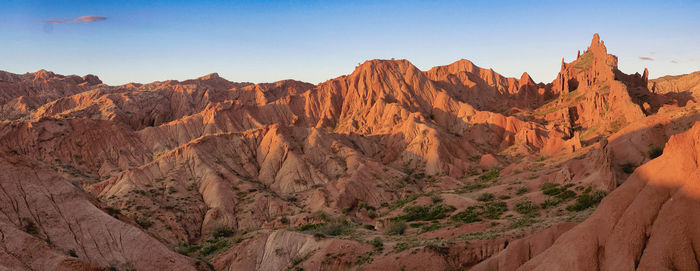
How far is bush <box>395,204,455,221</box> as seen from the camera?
53081mm

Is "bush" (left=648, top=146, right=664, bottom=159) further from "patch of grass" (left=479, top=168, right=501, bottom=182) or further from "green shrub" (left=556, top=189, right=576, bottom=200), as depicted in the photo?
"patch of grass" (left=479, top=168, right=501, bottom=182)

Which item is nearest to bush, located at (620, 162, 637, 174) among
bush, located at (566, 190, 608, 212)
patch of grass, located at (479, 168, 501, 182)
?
bush, located at (566, 190, 608, 212)

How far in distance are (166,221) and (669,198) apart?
2519 inches

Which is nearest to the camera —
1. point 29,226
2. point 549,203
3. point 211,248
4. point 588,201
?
point 29,226

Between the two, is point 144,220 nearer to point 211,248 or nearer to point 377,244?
point 211,248

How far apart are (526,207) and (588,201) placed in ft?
21.3

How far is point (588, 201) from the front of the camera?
3950 cm

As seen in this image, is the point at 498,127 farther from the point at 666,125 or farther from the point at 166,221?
the point at 166,221

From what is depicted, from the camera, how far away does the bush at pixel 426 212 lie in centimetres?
5308

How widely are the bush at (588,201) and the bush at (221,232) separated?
154 feet

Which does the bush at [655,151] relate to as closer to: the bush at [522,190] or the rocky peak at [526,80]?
the bush at [522,190]

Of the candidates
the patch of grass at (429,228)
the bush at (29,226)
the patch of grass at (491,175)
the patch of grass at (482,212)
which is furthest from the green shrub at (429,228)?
the patch of grass at (491,175)

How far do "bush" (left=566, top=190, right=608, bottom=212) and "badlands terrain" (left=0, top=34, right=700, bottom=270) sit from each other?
203 millimetres

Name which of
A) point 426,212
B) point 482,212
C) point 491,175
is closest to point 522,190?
point 482,212
